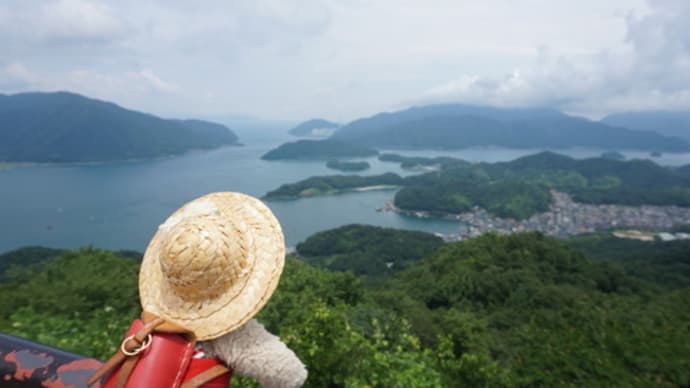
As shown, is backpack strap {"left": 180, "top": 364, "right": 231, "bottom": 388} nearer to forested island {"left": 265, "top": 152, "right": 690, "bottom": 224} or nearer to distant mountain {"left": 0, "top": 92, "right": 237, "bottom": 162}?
forested island {"left": 265, "top": 152, "right": 690, "bottom": 224}

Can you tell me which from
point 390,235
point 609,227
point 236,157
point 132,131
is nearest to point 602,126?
point 609,227

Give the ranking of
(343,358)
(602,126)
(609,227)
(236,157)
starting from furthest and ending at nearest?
(602,126) < (236,157) < (609,227) < (343,358)

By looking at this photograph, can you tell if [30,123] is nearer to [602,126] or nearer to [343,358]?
[343,358]

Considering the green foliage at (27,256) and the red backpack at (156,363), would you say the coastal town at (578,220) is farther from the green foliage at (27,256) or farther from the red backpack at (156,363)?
the red backpack at (156,363)

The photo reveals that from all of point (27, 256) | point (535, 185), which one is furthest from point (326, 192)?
point (27, 256)

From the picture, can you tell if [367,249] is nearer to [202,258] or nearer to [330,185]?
[330,185]

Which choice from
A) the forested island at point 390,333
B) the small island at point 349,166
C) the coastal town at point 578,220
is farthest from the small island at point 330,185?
the forested island at point 390,333
